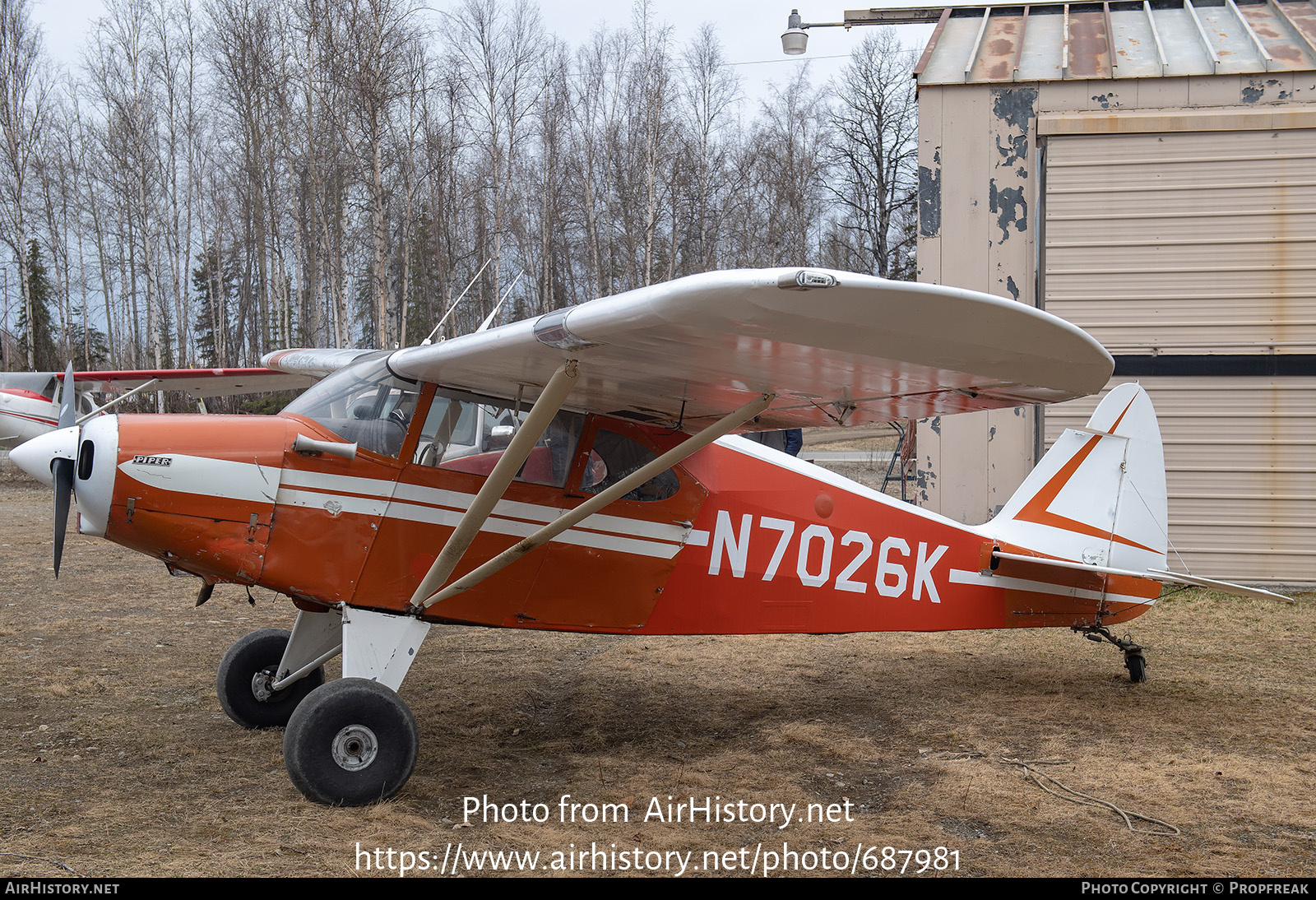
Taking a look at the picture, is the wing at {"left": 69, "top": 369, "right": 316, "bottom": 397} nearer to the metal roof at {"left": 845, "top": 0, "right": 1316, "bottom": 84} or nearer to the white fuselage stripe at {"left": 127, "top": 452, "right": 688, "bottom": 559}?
the white fuselage stripe at {"left": 127, "top": 452, "right": 688, "bottom": 559}

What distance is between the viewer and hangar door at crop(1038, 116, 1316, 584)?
9906 millimetres

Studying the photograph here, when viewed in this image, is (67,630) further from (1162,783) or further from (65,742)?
(1162,783)

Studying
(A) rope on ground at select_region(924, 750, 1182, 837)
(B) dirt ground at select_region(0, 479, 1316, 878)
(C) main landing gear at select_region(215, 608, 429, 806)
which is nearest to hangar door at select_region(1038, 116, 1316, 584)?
(B) dirt ground at select_region(0, 479, 1316, 878)

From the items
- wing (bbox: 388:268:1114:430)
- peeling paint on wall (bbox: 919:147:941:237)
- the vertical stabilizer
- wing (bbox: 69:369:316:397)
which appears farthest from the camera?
wing (bbox: 69:369:316:397)

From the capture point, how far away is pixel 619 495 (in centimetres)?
478

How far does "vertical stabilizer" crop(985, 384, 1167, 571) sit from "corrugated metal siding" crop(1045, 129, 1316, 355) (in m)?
3.91

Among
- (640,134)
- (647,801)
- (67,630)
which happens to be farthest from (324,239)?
(647,801)

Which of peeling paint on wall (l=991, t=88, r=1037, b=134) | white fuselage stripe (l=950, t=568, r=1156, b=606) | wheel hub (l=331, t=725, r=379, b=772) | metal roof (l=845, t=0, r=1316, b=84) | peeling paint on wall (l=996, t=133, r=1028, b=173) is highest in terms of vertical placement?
metal roof (l=845, t=0, r=1316, b=84)

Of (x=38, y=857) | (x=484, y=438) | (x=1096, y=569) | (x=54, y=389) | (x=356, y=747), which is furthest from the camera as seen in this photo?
(x=54, y=389)

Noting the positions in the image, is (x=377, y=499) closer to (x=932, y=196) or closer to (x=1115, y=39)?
(x=932, y=196)

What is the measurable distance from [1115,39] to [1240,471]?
535 cm

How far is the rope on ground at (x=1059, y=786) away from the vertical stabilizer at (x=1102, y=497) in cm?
170

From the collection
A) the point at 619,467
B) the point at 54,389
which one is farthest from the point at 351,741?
the point at 54,389
